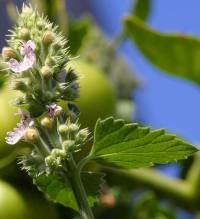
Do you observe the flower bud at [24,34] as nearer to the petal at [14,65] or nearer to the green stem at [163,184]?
the petal at [14,65]

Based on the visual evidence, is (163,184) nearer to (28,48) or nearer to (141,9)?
(141,9)

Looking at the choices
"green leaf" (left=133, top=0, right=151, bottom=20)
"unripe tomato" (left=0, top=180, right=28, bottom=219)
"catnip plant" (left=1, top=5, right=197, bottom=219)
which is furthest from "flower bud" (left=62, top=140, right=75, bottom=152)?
"green leaf" (left=133, top=0, right=151, bottom=20)

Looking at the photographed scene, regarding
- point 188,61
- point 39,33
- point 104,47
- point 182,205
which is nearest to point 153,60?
point 188,61

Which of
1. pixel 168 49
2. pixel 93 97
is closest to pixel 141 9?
pixel 168 49

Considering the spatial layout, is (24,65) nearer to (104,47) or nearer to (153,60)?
(153,60)

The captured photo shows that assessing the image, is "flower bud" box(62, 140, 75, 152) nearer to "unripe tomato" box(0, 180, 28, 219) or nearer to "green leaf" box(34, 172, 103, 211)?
"green leaf" box(34, 172, 103, 211)
